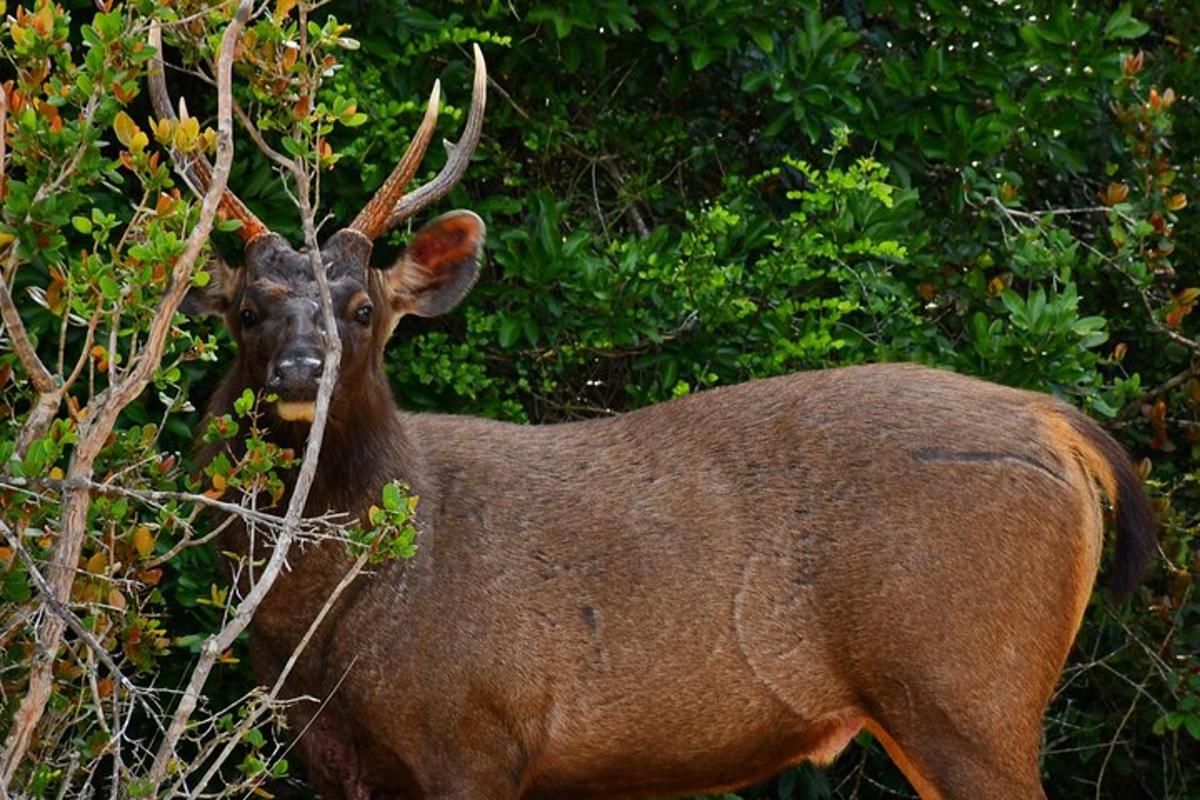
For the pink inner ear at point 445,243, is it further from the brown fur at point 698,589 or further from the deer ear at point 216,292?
the deer ear at point 216,292

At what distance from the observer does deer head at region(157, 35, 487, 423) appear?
6000mm

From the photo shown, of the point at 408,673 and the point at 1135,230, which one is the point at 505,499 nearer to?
the point at 408,673

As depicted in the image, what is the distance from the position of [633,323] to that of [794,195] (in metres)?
0.70

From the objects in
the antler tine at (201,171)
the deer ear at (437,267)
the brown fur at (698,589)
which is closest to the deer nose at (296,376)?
the brown fur at (698,589)

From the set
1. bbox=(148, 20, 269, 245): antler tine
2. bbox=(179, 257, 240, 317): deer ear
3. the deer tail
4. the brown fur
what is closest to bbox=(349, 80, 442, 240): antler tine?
the brown fur

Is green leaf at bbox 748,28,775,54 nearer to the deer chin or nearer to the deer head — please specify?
the deer head

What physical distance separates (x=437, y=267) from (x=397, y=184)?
0.54 meters

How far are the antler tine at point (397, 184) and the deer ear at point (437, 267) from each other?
0.31 metres

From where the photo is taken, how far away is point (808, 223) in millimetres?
7777

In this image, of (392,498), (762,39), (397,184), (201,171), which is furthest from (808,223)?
(392,498)

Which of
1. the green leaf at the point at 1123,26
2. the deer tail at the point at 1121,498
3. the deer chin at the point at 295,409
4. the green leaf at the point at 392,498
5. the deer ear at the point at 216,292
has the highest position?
the green leaf at the point at 392,498

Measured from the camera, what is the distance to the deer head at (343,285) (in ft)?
19.7

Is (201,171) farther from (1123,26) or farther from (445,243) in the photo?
(1123,26)

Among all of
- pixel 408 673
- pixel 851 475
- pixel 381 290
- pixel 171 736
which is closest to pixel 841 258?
pixel 851 475
